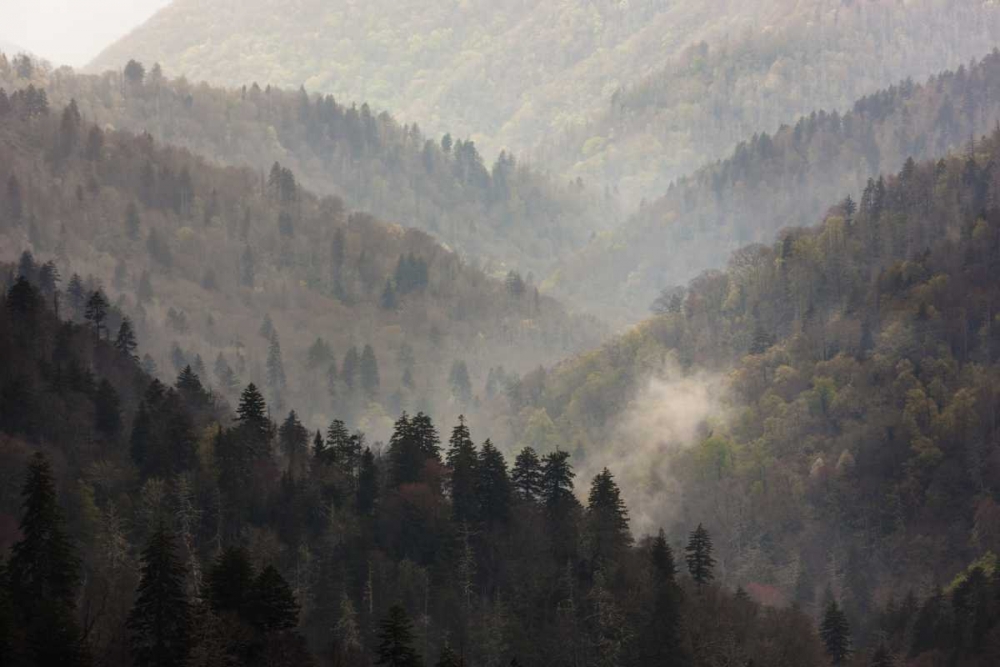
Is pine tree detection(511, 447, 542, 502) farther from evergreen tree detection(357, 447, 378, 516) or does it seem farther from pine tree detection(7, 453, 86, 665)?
pine tree detection(7, 453, 86, 665)

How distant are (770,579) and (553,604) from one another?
3290 inches

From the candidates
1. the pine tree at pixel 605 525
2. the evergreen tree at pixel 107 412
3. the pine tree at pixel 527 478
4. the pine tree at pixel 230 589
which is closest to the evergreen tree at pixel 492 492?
the pine tree at pixel 527 478

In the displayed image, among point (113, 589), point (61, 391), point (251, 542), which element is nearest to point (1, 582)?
point (113, 589)

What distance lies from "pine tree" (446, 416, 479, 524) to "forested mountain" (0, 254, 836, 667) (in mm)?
169

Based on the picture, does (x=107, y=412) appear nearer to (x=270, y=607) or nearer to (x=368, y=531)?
(x=368, y=531)

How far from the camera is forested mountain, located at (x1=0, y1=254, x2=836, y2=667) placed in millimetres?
114000

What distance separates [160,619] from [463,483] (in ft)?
162

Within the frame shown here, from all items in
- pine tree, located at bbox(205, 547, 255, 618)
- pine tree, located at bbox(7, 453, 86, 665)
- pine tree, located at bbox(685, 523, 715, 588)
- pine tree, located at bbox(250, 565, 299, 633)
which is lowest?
pine tree, located at bbox(250, 565, 299, 633)

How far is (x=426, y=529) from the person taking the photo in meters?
126

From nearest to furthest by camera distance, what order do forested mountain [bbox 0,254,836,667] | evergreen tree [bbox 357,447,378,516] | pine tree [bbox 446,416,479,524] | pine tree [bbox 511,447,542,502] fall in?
forested mountain [bbox 0,254,836,667], evergreen tree [bbox 357,447,378,516], pine tree [bbox 446,416,479,524], pine tree [bbox 511,447,542,502]

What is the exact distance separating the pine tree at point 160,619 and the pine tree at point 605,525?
158ft

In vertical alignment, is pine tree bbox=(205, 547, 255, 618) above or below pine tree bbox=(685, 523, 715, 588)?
below

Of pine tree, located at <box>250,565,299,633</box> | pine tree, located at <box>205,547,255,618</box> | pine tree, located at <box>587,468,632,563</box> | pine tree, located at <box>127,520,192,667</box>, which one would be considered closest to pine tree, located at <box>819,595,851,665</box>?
pine tree, located at <box>587,468,632,563</box>

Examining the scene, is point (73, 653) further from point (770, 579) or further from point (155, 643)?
point (770, 579)
